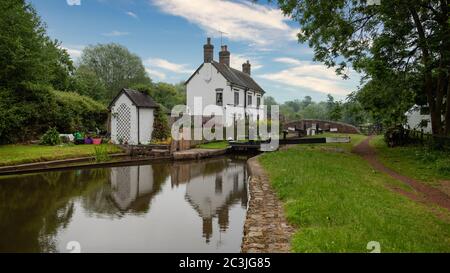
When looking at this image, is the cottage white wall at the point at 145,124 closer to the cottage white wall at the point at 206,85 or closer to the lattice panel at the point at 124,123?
the lattice panel at the point at 124,123

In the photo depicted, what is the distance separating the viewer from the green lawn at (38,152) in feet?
46.7

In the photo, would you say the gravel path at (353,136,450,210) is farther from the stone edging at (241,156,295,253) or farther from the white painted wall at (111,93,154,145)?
the white painted wall at (111,93,154,145)

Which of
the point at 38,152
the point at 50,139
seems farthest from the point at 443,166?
the point at 50,139

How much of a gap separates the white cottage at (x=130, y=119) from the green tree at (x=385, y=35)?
11.2m

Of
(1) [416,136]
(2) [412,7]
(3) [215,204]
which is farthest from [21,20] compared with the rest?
(1) [416,136]

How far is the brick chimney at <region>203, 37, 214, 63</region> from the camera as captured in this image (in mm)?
32156

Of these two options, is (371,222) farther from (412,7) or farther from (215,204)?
(412,7)

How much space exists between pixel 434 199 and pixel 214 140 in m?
18.3

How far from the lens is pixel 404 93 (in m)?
15.7

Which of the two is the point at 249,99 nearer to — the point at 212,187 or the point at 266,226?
the point at 212,187

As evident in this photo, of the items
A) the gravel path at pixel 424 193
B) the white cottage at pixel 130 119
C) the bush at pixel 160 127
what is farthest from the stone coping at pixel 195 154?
the gravel path at pixel 424 193

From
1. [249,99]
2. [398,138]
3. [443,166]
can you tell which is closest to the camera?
[443,166]

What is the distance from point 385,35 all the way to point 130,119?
51.5 feet

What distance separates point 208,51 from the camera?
105 ft
